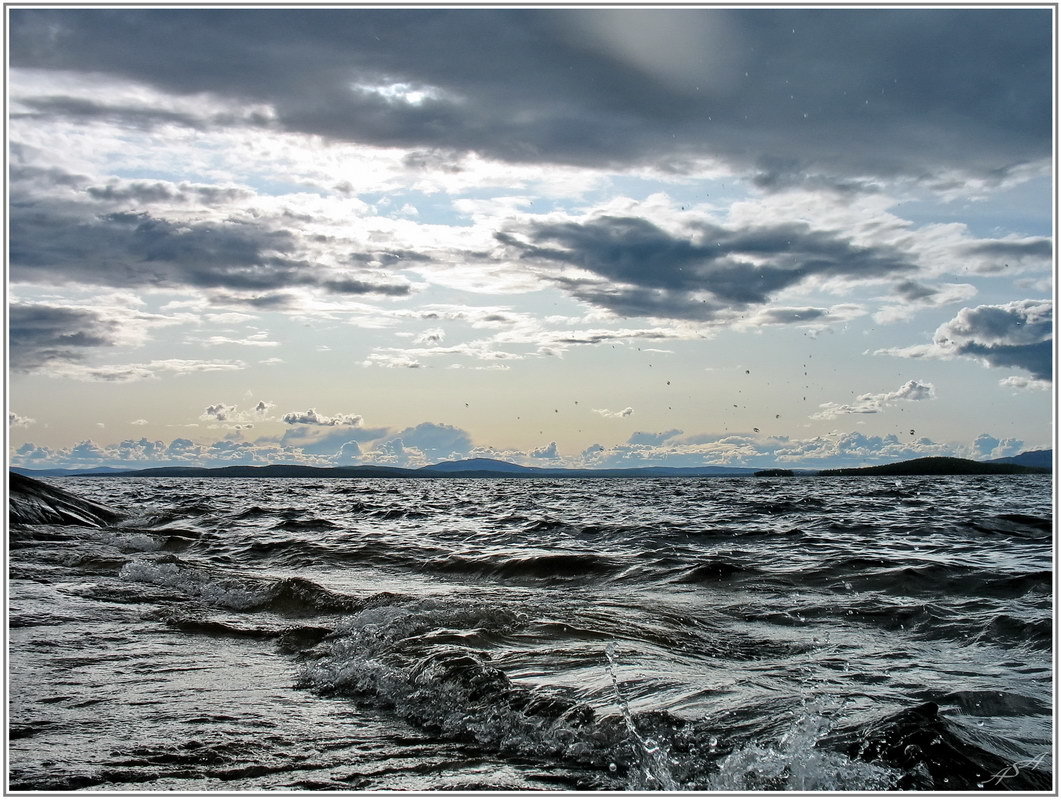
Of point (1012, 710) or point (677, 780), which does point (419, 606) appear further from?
point (1012, 710)

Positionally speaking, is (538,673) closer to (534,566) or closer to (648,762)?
(648,762)

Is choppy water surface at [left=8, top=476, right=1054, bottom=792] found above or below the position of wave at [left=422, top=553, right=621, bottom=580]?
above

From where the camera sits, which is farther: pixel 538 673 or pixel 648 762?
pixel 538 673

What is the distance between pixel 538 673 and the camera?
6840 mm

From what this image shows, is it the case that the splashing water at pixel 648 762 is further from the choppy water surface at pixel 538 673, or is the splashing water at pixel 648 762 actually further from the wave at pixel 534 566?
the wave at pixel 534 566

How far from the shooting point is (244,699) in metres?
6.14

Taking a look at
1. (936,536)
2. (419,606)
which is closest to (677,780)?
(419,606)

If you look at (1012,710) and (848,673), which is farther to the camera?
(848,673)

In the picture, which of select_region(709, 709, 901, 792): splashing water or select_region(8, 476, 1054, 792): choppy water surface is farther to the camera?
select_region(8, 476, 1054, 792): choppy water surface

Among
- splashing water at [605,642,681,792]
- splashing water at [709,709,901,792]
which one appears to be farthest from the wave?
splashing water at [709,709,901,792]

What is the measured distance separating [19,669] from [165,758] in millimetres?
3229

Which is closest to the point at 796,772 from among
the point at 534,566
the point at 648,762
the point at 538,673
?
the point at 648,762

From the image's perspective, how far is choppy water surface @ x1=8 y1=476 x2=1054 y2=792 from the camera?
192 inches

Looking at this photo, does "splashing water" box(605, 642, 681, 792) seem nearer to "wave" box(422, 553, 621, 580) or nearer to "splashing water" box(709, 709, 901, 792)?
"splashing water" box(709, 709, 901, 792)
